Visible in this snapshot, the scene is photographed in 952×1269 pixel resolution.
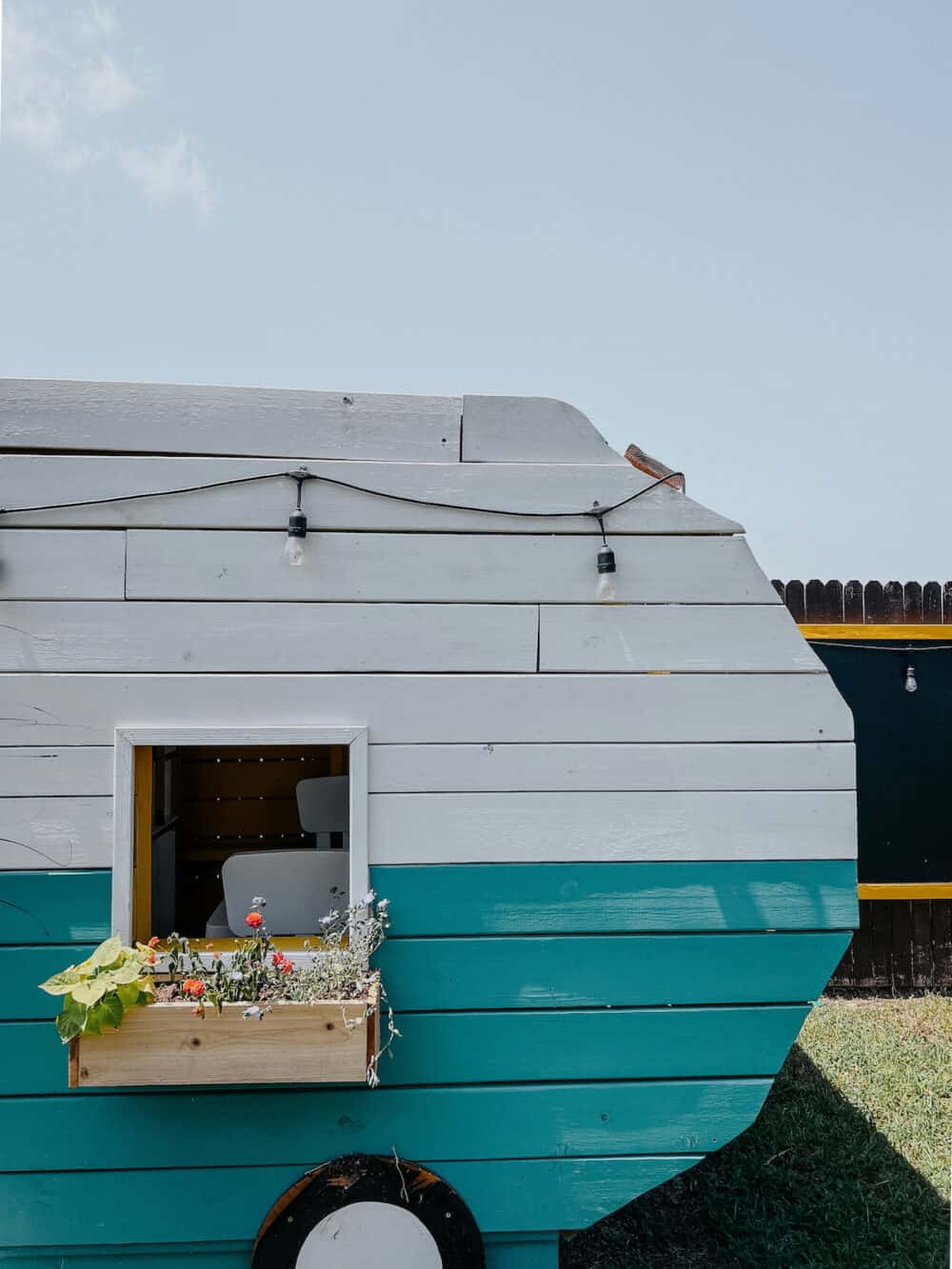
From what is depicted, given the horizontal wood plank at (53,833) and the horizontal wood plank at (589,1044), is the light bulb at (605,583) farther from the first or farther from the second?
the horizontal wood plank at (53,833)

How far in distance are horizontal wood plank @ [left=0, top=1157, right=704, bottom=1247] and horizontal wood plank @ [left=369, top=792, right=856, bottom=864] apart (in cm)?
86

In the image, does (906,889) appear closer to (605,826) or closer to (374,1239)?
(605,826)

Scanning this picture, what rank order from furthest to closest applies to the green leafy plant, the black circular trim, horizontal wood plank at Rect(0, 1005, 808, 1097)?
horizontal wood plank at Rect(0, 1005, 808, 1097), the black circular trim, the green leafy plant

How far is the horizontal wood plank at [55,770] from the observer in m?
2.60

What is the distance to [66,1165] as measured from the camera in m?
2.56

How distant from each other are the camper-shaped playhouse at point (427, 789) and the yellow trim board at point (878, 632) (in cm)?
340

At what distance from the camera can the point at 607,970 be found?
2701mm

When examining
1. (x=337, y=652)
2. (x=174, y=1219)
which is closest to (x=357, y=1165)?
(x=174, y=1219)

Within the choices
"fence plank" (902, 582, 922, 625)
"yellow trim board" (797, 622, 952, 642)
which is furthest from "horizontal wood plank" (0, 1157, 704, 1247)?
"fence plank" (902, 582, 922, 625)

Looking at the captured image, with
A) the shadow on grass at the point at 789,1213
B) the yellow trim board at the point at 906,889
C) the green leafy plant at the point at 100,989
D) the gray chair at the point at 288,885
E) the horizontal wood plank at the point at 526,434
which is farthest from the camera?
the yellow trim board at the point at 906,889

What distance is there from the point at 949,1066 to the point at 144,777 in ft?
14.9

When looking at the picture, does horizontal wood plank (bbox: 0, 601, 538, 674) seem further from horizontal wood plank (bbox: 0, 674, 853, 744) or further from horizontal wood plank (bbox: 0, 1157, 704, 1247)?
horizontal wood plank (bbox: 0, 1157, 704, 1247)

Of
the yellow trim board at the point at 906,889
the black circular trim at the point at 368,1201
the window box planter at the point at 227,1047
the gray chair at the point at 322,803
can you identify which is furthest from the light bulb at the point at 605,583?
the yellow trim board at the point at 906,889

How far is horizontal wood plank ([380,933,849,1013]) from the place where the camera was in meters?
2.67
